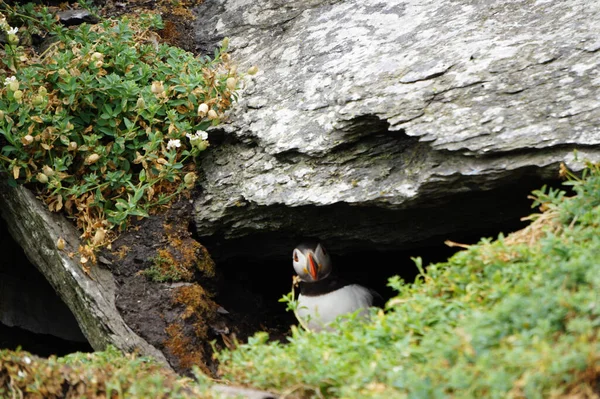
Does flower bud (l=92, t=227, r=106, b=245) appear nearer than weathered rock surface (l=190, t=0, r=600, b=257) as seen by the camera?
No

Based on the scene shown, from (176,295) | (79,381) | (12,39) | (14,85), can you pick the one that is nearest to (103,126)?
(14,85)

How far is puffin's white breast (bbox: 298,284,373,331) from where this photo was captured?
491 centimetres

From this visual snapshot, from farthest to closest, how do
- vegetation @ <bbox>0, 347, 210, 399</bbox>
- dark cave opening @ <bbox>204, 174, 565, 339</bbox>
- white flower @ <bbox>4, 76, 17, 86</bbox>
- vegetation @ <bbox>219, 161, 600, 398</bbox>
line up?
white flower @ <bbox>4, 76, 17, 86</bbox>, dark cave opening @ <bbox>204, 174, 565, 339</bbox>, vegetation @ <bbox>0, 347, 210, 399</bbox>, vegetation @ <bbox>219, 161, 600, 398</bbox>

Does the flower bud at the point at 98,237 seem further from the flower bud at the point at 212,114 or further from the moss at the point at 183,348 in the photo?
the flower bud at the point at 212,114

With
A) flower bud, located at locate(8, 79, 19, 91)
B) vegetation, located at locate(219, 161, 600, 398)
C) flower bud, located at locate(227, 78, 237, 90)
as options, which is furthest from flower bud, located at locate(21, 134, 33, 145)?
vegetation, located at locate(219, 161, 600, 398)

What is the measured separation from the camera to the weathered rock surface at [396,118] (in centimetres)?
405

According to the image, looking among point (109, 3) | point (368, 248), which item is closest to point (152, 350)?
point (368, 248)

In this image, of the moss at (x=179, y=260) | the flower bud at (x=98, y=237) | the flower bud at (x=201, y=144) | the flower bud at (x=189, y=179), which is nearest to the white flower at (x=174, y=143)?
the flower bud at (x=201, y=144)

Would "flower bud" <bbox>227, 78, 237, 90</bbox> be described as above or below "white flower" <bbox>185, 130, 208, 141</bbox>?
above

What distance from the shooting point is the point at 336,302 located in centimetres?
495

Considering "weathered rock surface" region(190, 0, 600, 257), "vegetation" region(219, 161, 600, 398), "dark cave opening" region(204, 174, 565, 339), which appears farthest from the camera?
"dark cave opening" region(204, 174, 565, 339)

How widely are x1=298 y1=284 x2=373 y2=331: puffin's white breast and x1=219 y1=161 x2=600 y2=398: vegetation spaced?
58.1 inches

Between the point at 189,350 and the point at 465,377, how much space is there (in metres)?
2.62

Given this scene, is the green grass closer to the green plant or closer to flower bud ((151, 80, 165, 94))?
the green plant
